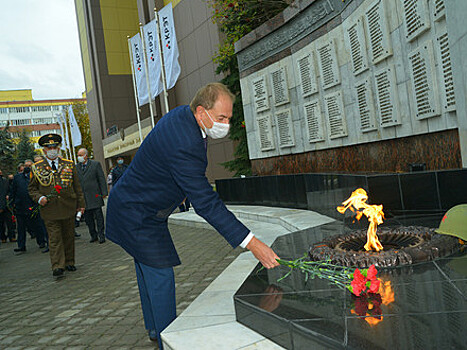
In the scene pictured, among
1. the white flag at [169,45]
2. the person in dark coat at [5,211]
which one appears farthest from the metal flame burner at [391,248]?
the white flag at [169,45]

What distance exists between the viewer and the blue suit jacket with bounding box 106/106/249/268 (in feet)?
9.42

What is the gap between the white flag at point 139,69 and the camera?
20.1m

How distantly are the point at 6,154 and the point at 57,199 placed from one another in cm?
3139

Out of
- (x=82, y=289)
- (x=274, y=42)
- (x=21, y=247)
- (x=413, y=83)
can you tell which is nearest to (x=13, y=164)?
(x=21, y=247)

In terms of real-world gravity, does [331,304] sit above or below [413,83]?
below

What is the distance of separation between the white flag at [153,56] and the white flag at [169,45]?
40 centimetres

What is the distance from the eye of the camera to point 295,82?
9641 mm

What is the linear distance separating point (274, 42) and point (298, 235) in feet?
21.1

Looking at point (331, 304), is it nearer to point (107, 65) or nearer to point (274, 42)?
point (274, 42)

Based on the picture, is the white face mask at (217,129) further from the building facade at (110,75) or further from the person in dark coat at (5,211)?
the building facade at (110,75)

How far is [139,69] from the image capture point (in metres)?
20.6

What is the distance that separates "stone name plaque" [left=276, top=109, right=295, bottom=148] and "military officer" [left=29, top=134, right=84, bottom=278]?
4.90 m

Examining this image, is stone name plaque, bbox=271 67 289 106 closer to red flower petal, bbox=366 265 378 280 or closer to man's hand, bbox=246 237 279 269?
man's hand, bbox=246 237 279 269

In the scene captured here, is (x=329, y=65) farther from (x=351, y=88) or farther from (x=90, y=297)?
(x=90, y=297)
